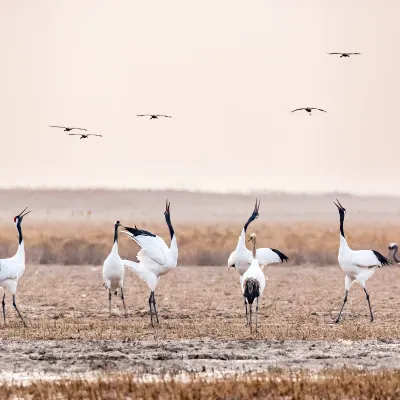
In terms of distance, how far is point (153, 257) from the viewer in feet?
58.3

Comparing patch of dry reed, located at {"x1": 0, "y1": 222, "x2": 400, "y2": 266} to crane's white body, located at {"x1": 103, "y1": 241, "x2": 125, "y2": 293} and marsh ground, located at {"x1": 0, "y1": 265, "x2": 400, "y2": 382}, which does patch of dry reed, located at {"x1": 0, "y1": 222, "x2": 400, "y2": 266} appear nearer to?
marsh ground, located at {"x1": 0, "y1": 265, "x2": 400, "y2": 382}

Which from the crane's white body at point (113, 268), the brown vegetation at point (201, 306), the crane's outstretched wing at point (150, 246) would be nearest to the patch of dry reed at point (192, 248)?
the brown vegetation at point (201, 306)

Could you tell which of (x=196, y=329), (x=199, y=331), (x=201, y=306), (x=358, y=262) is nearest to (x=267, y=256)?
(x=358, y=262)

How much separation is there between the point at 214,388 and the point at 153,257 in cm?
732

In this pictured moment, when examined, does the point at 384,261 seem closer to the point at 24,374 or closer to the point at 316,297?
the point at 316,297

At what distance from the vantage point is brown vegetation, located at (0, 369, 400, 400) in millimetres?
10430

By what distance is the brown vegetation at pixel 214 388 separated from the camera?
1043cm

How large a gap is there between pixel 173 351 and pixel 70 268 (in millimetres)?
17615

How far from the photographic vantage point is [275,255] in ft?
62.9

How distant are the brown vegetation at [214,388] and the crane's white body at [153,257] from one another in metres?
6.52

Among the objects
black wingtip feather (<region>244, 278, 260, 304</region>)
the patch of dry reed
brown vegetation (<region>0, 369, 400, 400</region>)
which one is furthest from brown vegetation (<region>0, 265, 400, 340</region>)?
brown vegetation (<region>0, 369, 400, 400</region>)

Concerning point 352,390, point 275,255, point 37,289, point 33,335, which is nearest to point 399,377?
point 352,390

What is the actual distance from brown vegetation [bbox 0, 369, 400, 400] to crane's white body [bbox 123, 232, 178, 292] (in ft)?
21.4

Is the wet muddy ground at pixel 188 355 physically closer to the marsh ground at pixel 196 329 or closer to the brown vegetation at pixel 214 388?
the marsh ground at pixel 196 329
